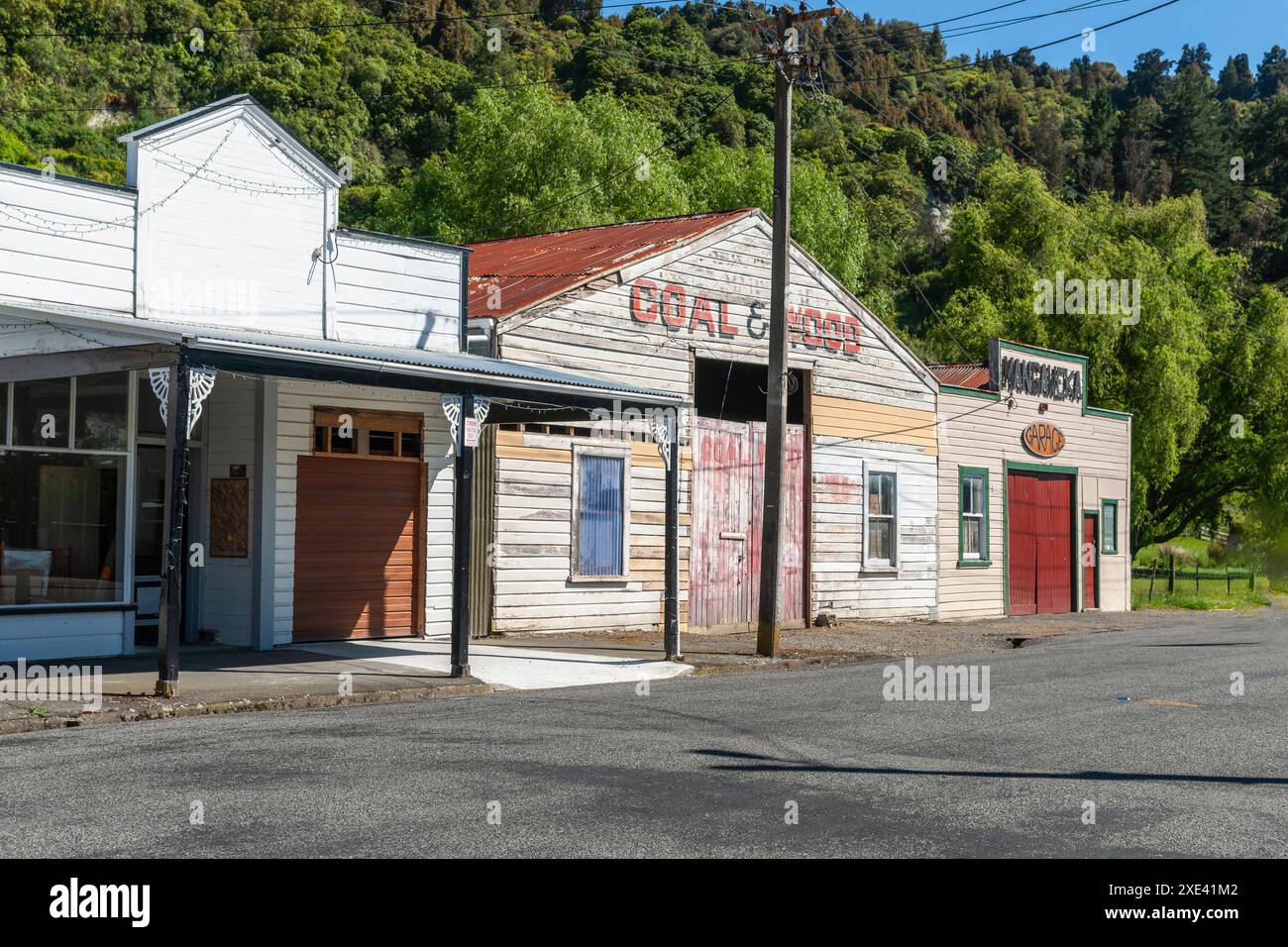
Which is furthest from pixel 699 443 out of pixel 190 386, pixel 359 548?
pixel 190 386

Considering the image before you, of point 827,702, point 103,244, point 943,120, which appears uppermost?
point 943,120

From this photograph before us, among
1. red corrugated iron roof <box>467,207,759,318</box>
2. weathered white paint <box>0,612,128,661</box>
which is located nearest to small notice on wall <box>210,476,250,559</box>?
weathered white paint <box>0,612,128,661</box>

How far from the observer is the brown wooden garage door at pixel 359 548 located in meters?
17.7

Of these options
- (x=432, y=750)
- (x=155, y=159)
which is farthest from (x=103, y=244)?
(x=432, y=750)

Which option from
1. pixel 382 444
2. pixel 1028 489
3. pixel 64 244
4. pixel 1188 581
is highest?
pixel 64 244

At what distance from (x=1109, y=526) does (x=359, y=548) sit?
21.0 m

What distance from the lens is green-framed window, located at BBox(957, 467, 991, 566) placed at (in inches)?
1112

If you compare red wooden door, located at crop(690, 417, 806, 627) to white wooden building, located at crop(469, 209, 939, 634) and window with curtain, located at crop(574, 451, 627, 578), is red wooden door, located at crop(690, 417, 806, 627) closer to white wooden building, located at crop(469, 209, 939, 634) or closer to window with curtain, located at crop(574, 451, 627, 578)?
white wooden building, located at crop(469, 209, 939, 634)

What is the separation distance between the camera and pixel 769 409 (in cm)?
1866

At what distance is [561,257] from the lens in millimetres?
23328

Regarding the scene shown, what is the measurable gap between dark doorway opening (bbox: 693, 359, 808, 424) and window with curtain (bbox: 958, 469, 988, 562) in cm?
559

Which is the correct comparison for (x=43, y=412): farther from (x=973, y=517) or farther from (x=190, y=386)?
(x=973, y=517)
